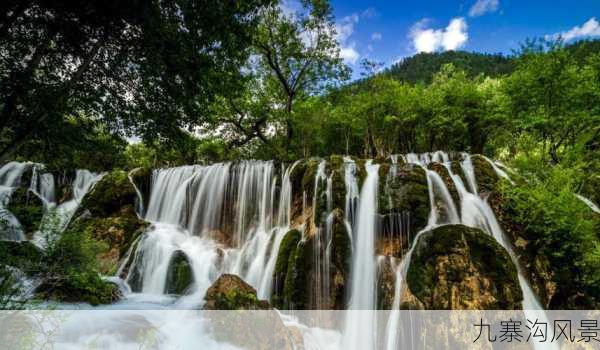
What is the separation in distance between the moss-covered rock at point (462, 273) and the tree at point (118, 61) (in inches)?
228

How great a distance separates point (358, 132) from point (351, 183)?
50.1 feet

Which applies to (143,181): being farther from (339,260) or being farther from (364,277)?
(364,277)

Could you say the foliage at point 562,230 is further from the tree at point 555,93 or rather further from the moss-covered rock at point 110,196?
the moss-covered rock at point 110,196

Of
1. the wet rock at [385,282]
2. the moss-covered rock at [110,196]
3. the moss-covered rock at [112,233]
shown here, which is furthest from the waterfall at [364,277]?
the moss-covered rock at [110,196]

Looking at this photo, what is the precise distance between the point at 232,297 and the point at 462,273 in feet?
15.8

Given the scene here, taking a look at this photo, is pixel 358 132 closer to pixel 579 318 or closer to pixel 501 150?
pixel 501 150

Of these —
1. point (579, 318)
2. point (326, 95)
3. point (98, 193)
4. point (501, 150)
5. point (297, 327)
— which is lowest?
point (297, 327)

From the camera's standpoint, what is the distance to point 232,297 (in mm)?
5852

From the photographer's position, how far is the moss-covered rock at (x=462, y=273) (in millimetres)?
5785

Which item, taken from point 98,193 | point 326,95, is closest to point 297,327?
point 98,193

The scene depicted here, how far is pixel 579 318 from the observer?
21.4 ft

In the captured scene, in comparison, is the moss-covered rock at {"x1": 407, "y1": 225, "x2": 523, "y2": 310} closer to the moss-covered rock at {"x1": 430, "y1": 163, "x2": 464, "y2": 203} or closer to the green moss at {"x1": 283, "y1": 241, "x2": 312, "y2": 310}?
the moss-covered rock at {"x1": 430, "y1": 163, "x2": 464, "y2": 203}

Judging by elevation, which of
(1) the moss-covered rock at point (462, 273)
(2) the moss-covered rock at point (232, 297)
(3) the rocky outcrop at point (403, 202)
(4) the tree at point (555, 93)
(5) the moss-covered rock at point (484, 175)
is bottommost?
(2) the moss-covered rock at point (232, 297)

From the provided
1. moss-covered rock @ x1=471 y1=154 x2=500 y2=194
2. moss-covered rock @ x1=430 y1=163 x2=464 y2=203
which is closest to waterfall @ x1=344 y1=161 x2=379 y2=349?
moss-covered rock @ x1=430 y1=163 x2=464 y2=203
